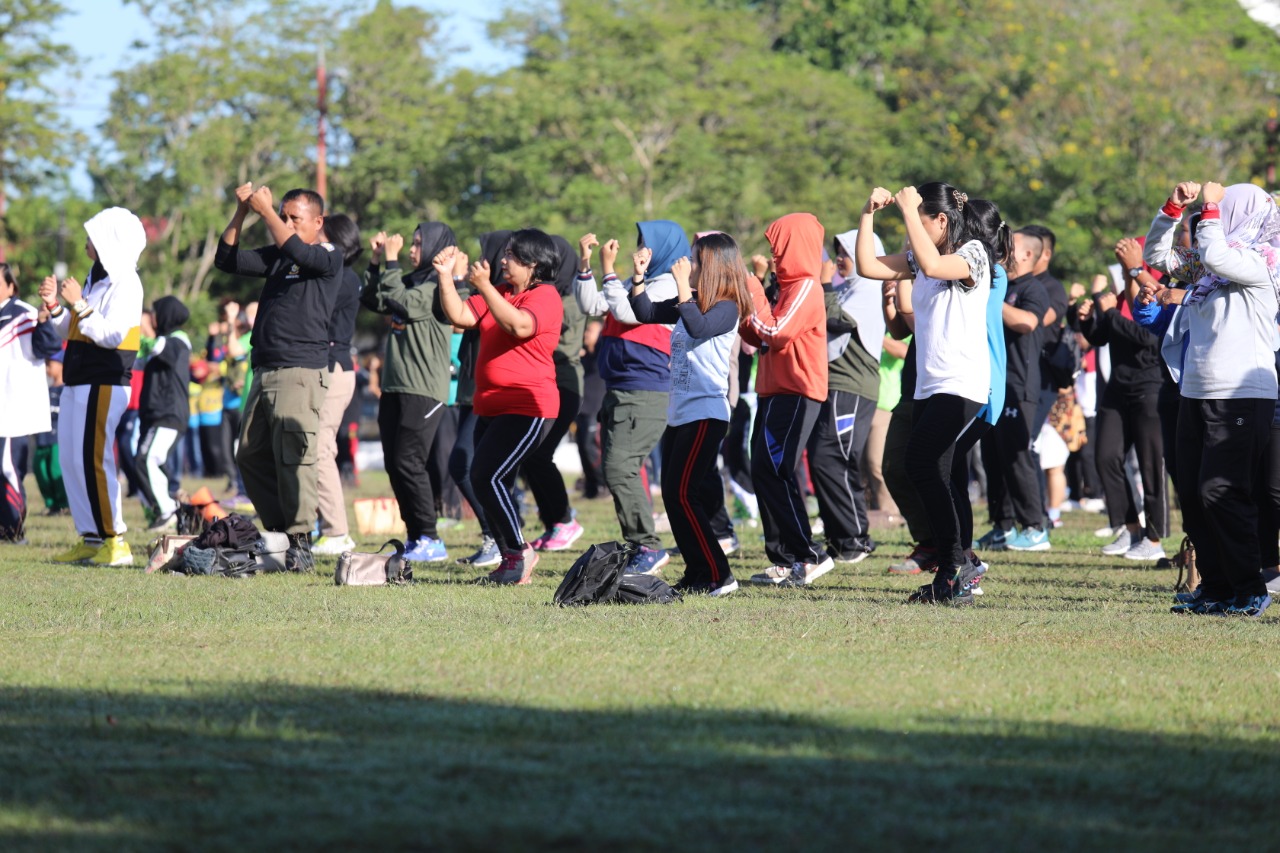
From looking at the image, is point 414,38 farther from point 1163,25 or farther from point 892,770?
point 892,770

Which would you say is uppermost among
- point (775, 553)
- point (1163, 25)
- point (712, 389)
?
point (1163, 25)

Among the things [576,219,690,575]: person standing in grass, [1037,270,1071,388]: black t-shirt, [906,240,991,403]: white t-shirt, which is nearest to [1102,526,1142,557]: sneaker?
[1037,270,1071,388]: black t-shirt

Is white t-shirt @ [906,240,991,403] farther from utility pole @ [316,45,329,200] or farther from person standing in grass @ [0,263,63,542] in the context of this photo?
utility pole @ [316,45,329,200]

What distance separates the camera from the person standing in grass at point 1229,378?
25.5 feet

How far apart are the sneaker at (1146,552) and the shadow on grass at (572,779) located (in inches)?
251

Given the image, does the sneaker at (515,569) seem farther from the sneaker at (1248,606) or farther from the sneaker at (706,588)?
the sneaker at (1248,606)

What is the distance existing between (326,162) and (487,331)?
36514 mm

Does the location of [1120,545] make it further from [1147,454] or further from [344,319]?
[344,319]

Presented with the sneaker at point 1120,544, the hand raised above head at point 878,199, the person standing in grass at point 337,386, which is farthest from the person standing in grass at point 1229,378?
the person standing in grass at point 337,386

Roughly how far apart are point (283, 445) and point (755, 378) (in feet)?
10.1

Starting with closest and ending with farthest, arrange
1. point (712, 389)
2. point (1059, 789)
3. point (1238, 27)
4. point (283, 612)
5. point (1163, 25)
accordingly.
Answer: point (1059, 789)
point (283, 612)
point (712, 389)
point (1163, 25)
point (1238, 27)

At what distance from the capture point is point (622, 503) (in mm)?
9891

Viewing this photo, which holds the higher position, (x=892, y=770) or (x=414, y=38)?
(x=414, y=38)

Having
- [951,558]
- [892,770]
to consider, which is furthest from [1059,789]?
[951,558]
